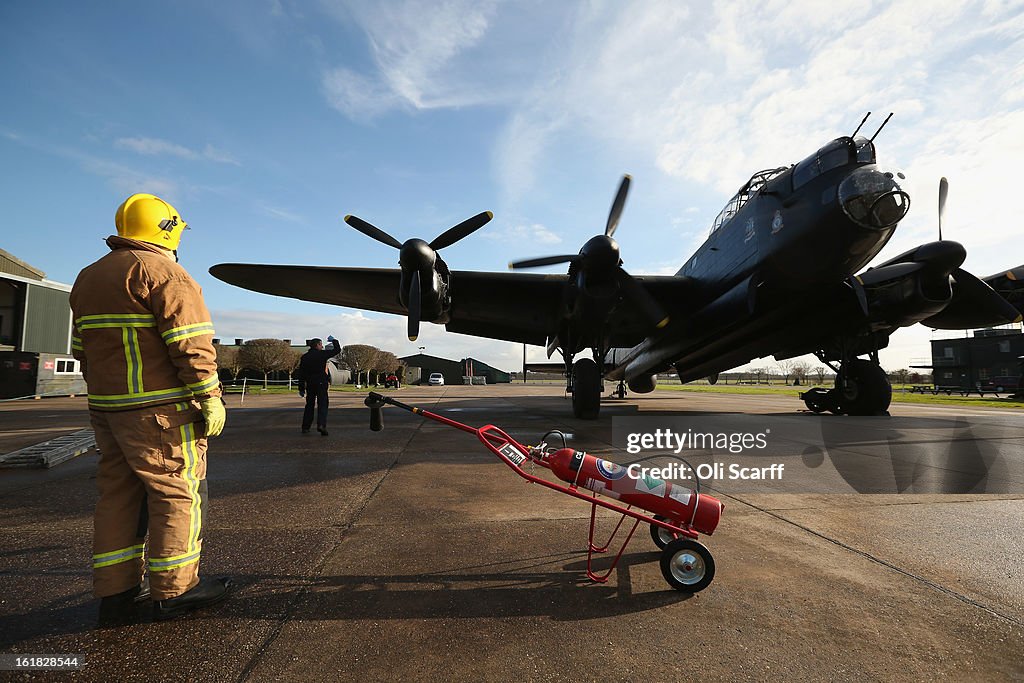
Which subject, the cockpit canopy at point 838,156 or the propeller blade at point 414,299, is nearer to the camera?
the cockpit canopy at point 838,156

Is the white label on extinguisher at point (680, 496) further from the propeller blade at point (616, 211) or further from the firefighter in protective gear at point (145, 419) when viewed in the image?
the propeller blade at point (616, 211)

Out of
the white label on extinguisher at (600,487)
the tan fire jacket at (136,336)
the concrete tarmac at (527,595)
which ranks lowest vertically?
the concrete tarmac at (527,595)

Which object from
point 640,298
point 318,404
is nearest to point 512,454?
point 318,404

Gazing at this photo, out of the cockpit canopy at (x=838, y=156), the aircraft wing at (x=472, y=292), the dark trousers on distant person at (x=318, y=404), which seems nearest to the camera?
the dark trousers on distant person at (x=318, y=404)

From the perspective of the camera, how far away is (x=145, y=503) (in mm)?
2467

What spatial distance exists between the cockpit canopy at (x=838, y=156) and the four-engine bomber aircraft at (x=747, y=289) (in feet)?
Result: 0.09

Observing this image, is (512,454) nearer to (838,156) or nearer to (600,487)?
(600,487)

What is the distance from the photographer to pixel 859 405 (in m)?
12.8

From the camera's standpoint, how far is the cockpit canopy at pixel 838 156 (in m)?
9.03

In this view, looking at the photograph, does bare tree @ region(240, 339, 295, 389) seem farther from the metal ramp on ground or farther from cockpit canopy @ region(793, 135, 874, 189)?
cockpit canopy @ region(793, 135, 874, 189)

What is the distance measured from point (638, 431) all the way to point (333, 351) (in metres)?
6.74

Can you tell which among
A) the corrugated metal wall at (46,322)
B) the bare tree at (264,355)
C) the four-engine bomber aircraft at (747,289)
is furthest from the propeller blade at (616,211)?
the bare tree at (264,355)

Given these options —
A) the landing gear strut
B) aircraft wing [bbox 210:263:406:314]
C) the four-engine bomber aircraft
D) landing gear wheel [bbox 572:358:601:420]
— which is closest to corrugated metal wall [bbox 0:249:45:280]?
aircraft wing [bbox 210:263:406:314]

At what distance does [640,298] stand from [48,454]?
10.4 meters
